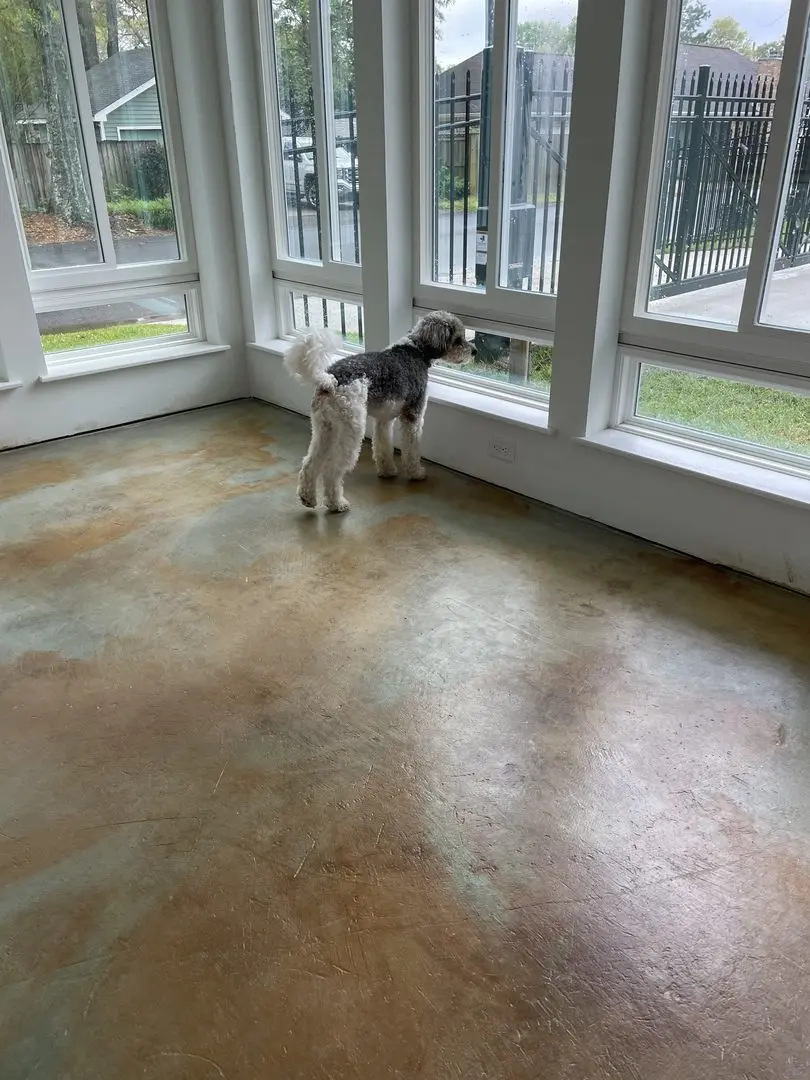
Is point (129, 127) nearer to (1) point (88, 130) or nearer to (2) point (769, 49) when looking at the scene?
(1) point (88, 130)

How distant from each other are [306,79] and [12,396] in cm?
232

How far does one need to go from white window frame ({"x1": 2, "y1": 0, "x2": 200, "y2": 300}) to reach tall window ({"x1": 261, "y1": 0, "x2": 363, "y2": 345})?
0.56 metres

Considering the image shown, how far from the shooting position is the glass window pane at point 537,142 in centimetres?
303

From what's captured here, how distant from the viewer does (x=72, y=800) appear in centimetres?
196

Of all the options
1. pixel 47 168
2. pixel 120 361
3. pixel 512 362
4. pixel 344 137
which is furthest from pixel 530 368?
pixel 47 168

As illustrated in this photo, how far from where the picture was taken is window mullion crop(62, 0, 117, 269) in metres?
4.04

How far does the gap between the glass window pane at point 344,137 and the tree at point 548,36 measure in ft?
3.35

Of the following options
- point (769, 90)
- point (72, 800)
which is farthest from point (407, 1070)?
point (769, 90)

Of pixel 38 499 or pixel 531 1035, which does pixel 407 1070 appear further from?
pixel 38 499

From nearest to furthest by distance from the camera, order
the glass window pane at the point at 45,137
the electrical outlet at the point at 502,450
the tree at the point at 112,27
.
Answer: the electrical outlet at the point at 502,450
the glass window pane at the point at 45,137
the tree at the point at 112,27

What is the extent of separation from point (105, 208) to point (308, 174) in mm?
1170

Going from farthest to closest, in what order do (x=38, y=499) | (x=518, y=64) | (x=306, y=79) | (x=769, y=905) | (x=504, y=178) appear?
1. (x=306, y=79)
2. (x=38, y=499)
3. (x=504, y=178)
4. (x=518, y=64)
5. (x=769, y=905)

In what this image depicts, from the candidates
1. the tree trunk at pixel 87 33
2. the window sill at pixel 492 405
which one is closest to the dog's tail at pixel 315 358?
the window sill at pixel 492 405

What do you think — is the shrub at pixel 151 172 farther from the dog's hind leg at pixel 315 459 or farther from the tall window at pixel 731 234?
the tall window at pixel 731 234
